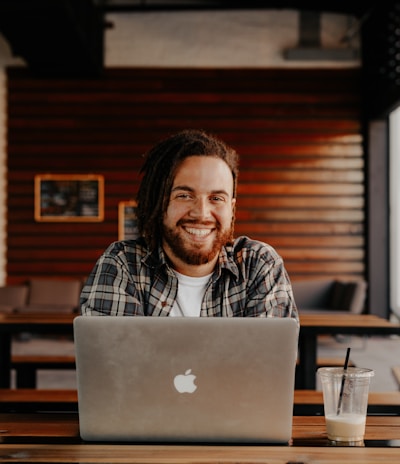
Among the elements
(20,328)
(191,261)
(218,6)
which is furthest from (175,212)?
(218,6)

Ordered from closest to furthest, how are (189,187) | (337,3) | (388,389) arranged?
1. (189,187)
2. (388,389)
3. (337,3)

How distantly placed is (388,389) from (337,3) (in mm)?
5631

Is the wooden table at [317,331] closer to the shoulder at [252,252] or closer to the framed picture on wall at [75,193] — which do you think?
the shoulder at [252,252]

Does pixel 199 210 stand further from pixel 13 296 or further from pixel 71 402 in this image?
pixel 13 296

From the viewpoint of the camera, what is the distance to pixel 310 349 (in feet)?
12.1

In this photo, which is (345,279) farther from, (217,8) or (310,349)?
(310,349)

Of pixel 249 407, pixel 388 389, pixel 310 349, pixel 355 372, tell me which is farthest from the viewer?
pixel 388 389

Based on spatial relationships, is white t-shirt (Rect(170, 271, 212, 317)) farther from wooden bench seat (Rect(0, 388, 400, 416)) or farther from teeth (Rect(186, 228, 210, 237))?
wooden bench seat (Rect(0, 388, 400, 416))

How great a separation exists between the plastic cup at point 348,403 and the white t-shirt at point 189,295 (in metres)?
0.70

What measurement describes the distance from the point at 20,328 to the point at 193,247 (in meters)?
1.99

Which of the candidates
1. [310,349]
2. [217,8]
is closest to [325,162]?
[217,8]

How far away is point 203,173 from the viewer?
1.97 metres

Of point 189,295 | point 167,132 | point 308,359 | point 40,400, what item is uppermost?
point 167,132

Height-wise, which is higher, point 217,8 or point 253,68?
point 217,8
